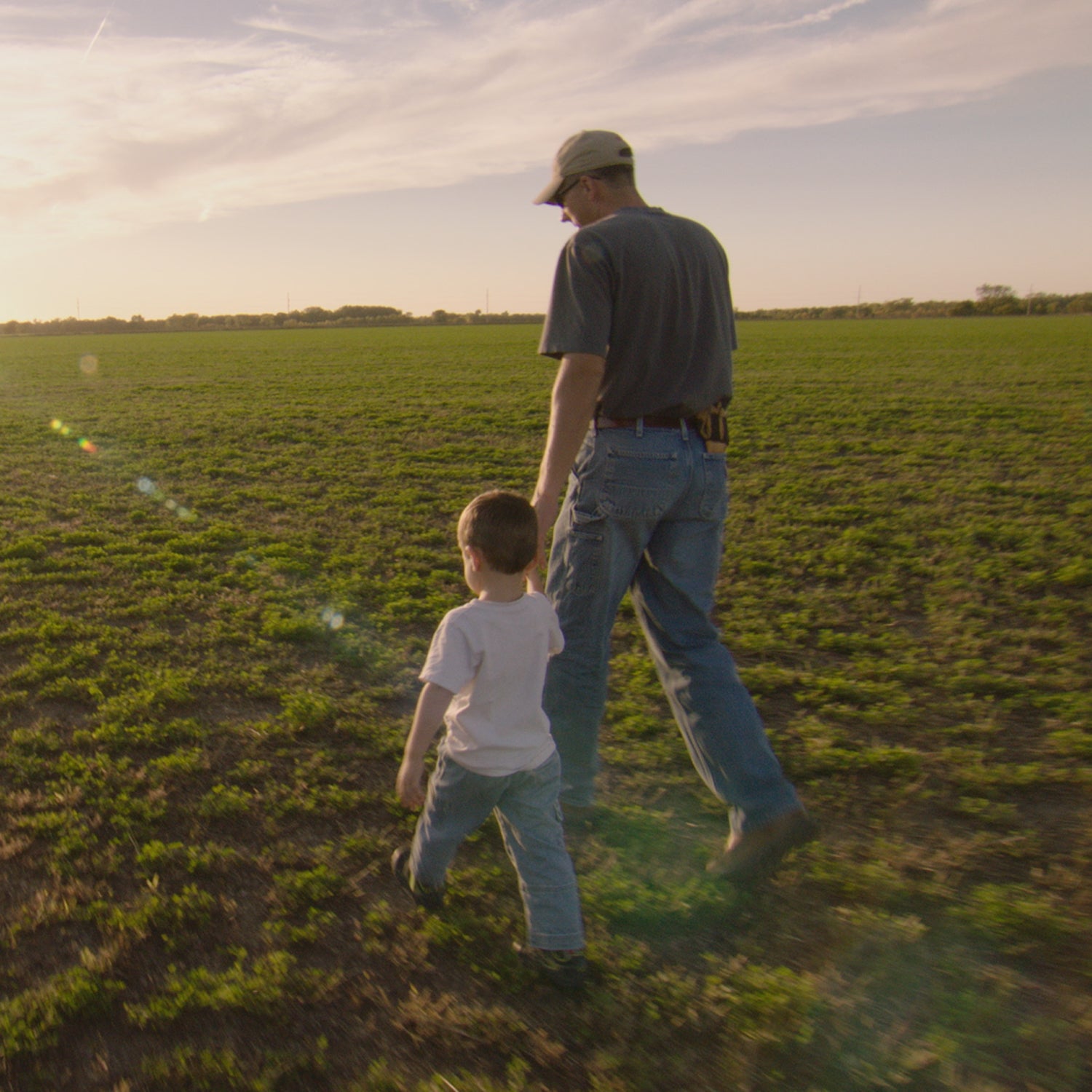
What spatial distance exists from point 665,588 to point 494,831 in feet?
3.54

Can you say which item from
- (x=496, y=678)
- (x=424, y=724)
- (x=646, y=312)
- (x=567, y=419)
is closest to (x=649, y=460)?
(x=567, y=419)

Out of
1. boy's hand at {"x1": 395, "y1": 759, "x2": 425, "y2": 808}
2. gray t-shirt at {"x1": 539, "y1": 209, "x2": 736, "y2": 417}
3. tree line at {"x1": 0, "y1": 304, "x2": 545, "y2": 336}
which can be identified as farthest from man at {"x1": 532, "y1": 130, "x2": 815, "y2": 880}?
tree line at {"x1": 0, "y1": 304, "x2": 545, "y2": 336}

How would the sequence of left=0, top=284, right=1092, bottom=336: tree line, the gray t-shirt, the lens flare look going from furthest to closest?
left=0, top=284, right=1092, bottom=336: tree line
the lens flare
the gray t-shirt

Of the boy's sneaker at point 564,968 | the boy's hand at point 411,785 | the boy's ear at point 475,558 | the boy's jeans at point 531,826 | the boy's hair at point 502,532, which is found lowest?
the boy's sneaker at point 564,968

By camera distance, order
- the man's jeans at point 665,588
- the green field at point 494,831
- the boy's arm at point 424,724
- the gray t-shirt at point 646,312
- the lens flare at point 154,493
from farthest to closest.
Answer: the lens flare at point 154,493 < the man's jeans at point 665,588 < the gray t-shirt at point 646,312 < the boy's arm at point 424,724 < the green field at point 494,831

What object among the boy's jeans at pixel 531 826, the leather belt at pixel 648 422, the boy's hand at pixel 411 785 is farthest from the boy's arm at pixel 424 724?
the leather belt at pixel 648 422

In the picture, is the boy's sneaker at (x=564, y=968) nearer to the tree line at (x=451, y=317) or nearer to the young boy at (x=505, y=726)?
the young boy at (x=505, y=726)

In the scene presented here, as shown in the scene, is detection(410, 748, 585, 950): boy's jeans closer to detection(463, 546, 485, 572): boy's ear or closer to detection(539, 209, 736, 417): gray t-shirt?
detection(463, 546, 485, 572): boy's ear

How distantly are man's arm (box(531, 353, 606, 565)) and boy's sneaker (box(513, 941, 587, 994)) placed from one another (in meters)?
1.06

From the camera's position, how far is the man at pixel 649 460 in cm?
258

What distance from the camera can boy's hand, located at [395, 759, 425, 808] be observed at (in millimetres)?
2334

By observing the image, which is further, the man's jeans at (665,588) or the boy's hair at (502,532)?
the man's jeans at (665,588)

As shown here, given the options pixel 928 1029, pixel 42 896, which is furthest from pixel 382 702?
pixel 928 1029

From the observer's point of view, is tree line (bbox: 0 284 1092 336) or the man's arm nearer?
the man's arm
